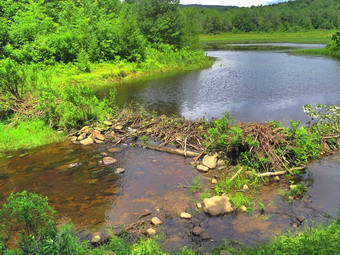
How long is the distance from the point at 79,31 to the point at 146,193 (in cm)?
2820

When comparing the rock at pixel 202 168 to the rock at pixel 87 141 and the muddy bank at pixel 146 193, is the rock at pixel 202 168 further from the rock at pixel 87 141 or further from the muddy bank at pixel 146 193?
the rock at pixel 87 141

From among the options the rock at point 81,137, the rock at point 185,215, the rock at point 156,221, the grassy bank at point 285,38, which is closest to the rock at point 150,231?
the rock at point 156,221

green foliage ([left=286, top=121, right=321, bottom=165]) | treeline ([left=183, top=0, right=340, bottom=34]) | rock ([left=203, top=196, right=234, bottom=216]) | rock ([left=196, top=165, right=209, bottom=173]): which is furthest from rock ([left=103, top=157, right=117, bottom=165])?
treeline ([left=183, top=0, right=340, bottom=34])

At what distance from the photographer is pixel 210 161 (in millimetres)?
12688

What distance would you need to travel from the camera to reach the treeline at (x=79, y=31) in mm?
29953

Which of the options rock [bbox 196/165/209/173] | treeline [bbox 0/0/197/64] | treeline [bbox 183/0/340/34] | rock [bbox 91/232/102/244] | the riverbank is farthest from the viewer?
treeline [bbox 183/0/340/34]

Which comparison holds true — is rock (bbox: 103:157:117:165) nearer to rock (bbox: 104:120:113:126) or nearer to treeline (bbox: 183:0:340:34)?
rock (bbox: 104:120:113:126)

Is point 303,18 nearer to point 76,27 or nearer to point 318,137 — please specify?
point 76,27

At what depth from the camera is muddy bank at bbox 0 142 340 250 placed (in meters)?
8.62

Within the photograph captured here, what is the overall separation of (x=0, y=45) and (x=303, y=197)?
2986cm

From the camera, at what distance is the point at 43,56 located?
30078 mm

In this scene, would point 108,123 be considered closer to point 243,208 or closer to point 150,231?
point 150,231

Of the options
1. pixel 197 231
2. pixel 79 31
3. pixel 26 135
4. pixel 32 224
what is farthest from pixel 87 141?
pixel 79 31

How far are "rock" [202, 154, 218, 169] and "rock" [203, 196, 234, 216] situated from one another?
2.89 meters
